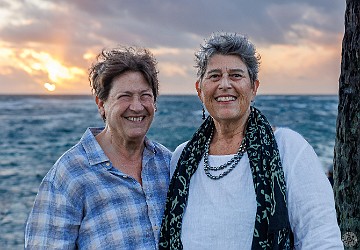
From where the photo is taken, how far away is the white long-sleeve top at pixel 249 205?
2605 millimetres

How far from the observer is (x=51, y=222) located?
2805 mm

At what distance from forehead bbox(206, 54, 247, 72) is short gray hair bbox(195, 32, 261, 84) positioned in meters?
0.02

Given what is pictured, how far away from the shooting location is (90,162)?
3.00 meters

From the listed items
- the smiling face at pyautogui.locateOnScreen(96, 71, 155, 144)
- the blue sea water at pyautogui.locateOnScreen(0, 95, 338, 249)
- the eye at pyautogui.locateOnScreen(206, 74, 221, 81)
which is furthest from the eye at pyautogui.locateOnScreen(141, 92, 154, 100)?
the blue sea water at pyautogui.locateOnScreen(0, 95, 338, 249)

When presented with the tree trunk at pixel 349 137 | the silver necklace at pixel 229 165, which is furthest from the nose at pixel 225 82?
the tree trunk at pixel 349 137

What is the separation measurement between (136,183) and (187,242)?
0.44m

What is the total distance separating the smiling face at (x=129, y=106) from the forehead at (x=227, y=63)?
1.34ft

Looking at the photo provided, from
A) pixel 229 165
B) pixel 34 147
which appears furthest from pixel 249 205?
pixel 34 147

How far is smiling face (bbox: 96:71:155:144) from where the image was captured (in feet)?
9.95

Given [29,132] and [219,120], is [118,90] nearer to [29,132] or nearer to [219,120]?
[219,120]

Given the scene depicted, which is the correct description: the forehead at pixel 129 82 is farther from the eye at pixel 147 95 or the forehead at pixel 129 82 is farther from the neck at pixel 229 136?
the neck at pixel 229 136

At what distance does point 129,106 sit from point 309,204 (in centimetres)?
110

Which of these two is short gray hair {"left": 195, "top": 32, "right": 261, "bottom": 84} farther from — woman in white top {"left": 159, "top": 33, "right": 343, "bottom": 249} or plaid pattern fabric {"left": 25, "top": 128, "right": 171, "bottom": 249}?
plaid pattern fabric {"left": 25, "top": 128, "right": 171, "bottom": 249}

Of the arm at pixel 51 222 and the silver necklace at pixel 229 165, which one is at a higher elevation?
the silver necklace at pixel 229 165
